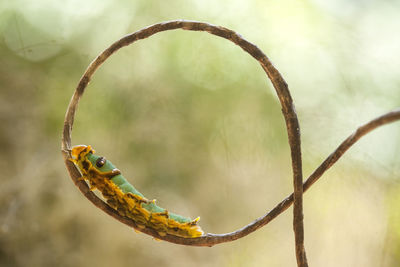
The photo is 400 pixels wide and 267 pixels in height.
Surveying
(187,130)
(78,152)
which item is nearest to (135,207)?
(78,152)

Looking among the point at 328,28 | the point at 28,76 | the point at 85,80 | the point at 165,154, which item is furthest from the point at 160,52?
the point at 85,80

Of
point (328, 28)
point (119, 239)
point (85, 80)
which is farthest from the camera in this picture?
point (119, 239)

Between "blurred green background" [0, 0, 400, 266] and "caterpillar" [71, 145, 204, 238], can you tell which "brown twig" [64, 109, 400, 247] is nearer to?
"caterpillar" [71, 145, 204, 238]

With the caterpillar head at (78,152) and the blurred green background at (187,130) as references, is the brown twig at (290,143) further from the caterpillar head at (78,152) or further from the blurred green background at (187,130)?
the blurred green background at (187,130)

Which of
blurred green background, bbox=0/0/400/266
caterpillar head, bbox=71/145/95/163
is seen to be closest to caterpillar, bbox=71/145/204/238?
caterpillar head, bbox=71/145/95/163

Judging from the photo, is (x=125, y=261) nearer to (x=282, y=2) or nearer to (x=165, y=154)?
(x=165, y=154)
